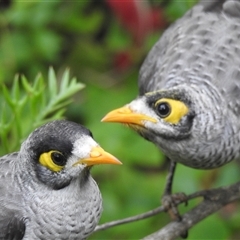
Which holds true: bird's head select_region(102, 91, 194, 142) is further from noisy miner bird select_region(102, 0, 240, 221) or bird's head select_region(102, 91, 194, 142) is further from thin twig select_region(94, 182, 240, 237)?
thin twig select_region(94, 182, 240, 237)

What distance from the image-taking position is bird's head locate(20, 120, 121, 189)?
2896mm

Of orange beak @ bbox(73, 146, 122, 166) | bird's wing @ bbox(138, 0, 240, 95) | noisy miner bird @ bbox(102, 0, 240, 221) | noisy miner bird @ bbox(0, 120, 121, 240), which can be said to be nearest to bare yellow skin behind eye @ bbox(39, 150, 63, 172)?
noisy miner bird @ bbox(0, 120, 121, 240)

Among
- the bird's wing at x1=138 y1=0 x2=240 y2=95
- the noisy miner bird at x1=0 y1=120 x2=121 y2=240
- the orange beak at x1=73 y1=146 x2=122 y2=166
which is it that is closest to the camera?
the orange beak at x1=73 y1=146 x2=122 y2=166

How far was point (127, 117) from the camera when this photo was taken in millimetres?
3363

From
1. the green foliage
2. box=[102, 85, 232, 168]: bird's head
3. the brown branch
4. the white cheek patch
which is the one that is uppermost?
the green foliage

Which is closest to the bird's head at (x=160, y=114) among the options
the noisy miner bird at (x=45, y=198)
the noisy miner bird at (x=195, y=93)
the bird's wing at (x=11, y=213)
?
the noisy miner bird at (x=195, y=93)

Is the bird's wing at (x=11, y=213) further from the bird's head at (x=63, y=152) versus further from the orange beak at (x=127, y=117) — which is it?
the orange beak at (x=127, y=117)

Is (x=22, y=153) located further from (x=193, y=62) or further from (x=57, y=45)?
(x=57, y=45)

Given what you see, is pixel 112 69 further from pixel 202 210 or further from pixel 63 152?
pixel 63 152

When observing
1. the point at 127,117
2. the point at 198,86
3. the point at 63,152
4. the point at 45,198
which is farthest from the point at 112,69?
the point at 63,152

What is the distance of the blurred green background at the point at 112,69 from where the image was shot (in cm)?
455

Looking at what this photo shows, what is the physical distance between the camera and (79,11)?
513cm

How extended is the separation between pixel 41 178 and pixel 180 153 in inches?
29.6

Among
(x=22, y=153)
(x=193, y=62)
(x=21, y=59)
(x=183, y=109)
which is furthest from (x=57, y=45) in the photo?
(x=22, y=153)
